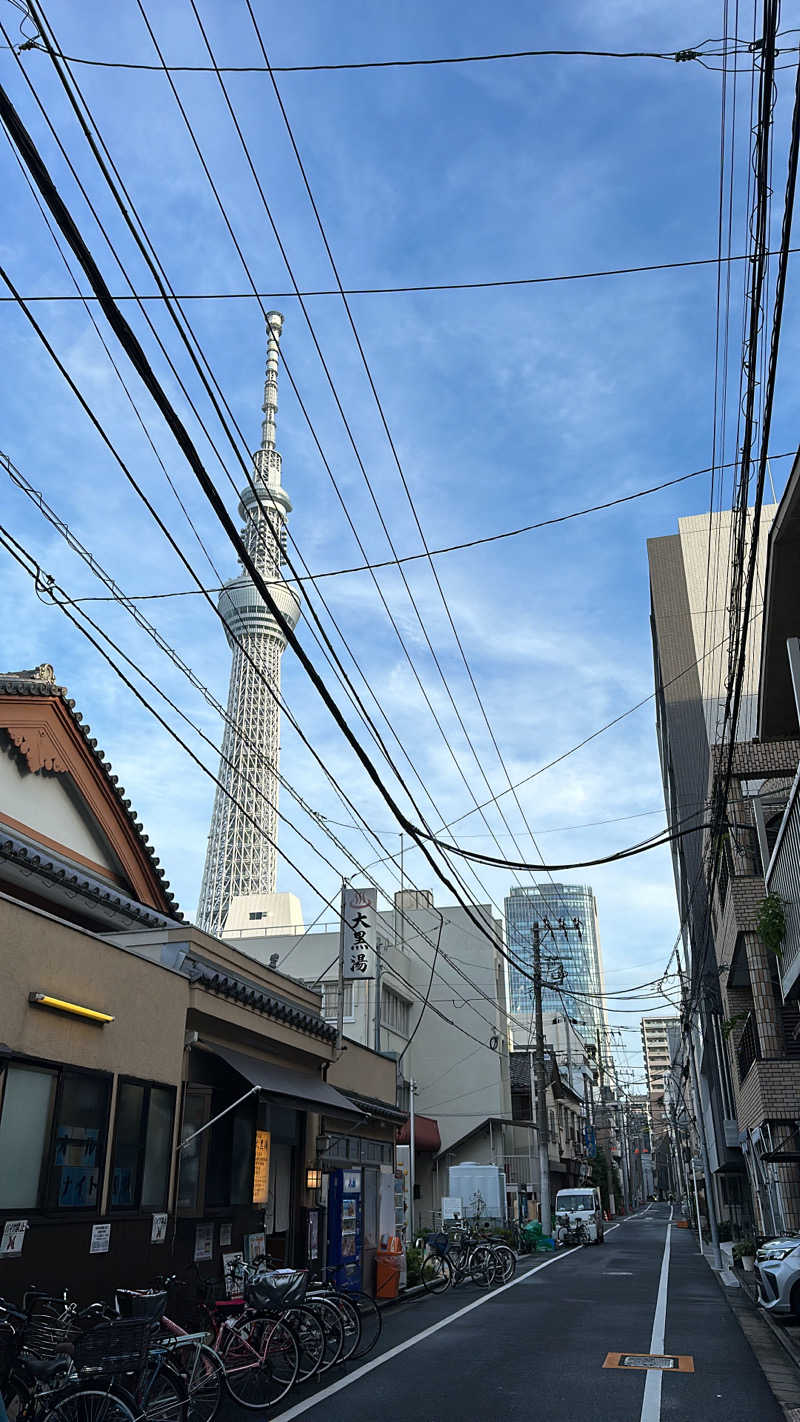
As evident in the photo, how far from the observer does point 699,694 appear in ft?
174

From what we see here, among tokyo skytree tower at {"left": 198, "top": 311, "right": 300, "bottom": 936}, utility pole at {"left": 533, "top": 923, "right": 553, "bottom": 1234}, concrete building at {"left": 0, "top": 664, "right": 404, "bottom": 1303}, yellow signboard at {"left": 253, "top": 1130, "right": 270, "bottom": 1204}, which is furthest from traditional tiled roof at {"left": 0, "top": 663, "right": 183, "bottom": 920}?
tokyo skytree tower at {"left": 198, "top": 311, "right": 300, "bottom": 936}

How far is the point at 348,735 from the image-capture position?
26.5ft

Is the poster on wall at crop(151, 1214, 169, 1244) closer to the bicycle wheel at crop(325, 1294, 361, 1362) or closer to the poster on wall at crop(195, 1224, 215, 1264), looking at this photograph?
the poster on wall at crop(195, 1224, 215, 1264)

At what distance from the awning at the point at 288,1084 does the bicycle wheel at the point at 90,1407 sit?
5723 millimetres

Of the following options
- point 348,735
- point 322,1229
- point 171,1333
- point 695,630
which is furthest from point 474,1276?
point 695,630

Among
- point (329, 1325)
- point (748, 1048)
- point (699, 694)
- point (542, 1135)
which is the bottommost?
point (329, 1325)

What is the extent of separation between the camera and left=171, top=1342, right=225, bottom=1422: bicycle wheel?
8047mm

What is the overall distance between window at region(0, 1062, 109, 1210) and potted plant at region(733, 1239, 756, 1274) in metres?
16.4

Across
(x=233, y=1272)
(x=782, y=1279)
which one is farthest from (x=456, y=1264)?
(x=233, y=1272)

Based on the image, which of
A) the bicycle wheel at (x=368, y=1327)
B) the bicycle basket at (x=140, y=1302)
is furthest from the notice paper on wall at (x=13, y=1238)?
the bicycle wheel at (x=368, y=1327)

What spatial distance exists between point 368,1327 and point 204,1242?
8.58 feet

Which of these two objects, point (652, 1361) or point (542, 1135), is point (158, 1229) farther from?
point (542, 1135)

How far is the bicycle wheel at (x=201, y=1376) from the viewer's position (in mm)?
8047

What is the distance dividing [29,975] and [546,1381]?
659 cm
